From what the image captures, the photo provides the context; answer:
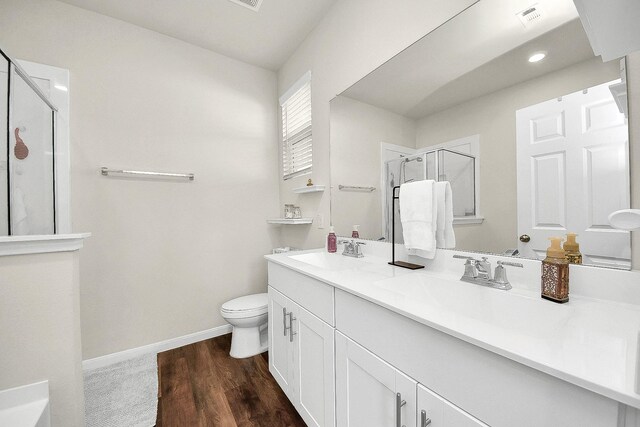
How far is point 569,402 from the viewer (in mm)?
448

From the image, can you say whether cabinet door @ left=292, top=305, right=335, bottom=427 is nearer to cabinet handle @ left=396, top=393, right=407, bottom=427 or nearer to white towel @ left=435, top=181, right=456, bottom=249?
cabinet handle @ left=396, top=393, right=407, bottom=427

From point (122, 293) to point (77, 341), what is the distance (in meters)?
1.00

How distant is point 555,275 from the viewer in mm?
770

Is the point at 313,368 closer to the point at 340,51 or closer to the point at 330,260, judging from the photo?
the point at 330,260

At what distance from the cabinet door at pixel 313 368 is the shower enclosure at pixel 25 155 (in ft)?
4.97

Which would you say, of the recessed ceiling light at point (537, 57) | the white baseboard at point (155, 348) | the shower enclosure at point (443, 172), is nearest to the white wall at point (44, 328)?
the white baseboard at point (155, 348)

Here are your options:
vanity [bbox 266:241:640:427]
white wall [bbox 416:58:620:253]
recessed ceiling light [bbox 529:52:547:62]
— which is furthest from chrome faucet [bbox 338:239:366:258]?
recessed ceiling light [bbox 529:52:547:62]

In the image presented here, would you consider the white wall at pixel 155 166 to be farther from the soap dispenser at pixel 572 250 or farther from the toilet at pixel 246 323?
the soap dispenser at pixel 572 250

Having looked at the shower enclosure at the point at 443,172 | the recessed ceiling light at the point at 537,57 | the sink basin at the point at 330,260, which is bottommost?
the sink basin at the point at 330,260

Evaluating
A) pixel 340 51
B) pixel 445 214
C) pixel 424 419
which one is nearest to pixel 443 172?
pixel 445 214

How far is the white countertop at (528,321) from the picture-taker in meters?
0.44

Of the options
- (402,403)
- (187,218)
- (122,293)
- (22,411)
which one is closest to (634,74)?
(402,403)

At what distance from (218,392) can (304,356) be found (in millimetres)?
→ 789

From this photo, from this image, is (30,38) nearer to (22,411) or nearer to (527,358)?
(22,411)
